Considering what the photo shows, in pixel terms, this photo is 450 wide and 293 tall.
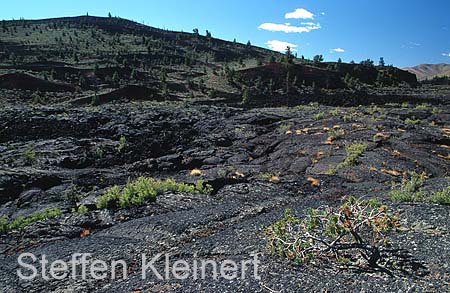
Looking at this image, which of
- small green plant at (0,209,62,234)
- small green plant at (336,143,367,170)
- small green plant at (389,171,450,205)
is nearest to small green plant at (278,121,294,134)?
small green plant at (336,143,367,170)

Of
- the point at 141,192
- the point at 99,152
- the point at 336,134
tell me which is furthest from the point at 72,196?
the point at 336,134

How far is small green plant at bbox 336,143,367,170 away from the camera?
14805 mm

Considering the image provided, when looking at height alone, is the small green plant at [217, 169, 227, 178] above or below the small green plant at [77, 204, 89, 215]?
above

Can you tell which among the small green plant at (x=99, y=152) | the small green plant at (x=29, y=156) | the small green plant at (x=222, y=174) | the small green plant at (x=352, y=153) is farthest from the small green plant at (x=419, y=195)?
the small green plant at (x=29, y=156)

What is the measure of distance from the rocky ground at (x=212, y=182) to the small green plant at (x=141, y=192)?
38 cm

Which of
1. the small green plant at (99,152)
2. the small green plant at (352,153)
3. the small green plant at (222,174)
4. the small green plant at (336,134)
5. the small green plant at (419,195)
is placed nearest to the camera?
the small green plant at (419,195)

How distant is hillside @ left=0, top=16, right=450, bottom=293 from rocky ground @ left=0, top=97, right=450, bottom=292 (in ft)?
0.17

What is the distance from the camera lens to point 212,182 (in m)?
13.7

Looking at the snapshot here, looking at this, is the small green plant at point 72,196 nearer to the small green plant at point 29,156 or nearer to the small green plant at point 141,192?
the small green plant at point 141,192

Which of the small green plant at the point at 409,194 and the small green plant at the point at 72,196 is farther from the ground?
the small green plant at the point at 409,194

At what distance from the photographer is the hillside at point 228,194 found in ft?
20.3

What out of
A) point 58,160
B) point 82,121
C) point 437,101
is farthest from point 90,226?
point 437,101

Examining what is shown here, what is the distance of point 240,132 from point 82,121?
11.7 metres

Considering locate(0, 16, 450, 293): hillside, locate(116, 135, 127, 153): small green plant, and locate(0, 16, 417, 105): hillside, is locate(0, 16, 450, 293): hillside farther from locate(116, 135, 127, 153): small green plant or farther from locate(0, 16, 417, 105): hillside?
locate(0, 16, 417, 105): hillside
